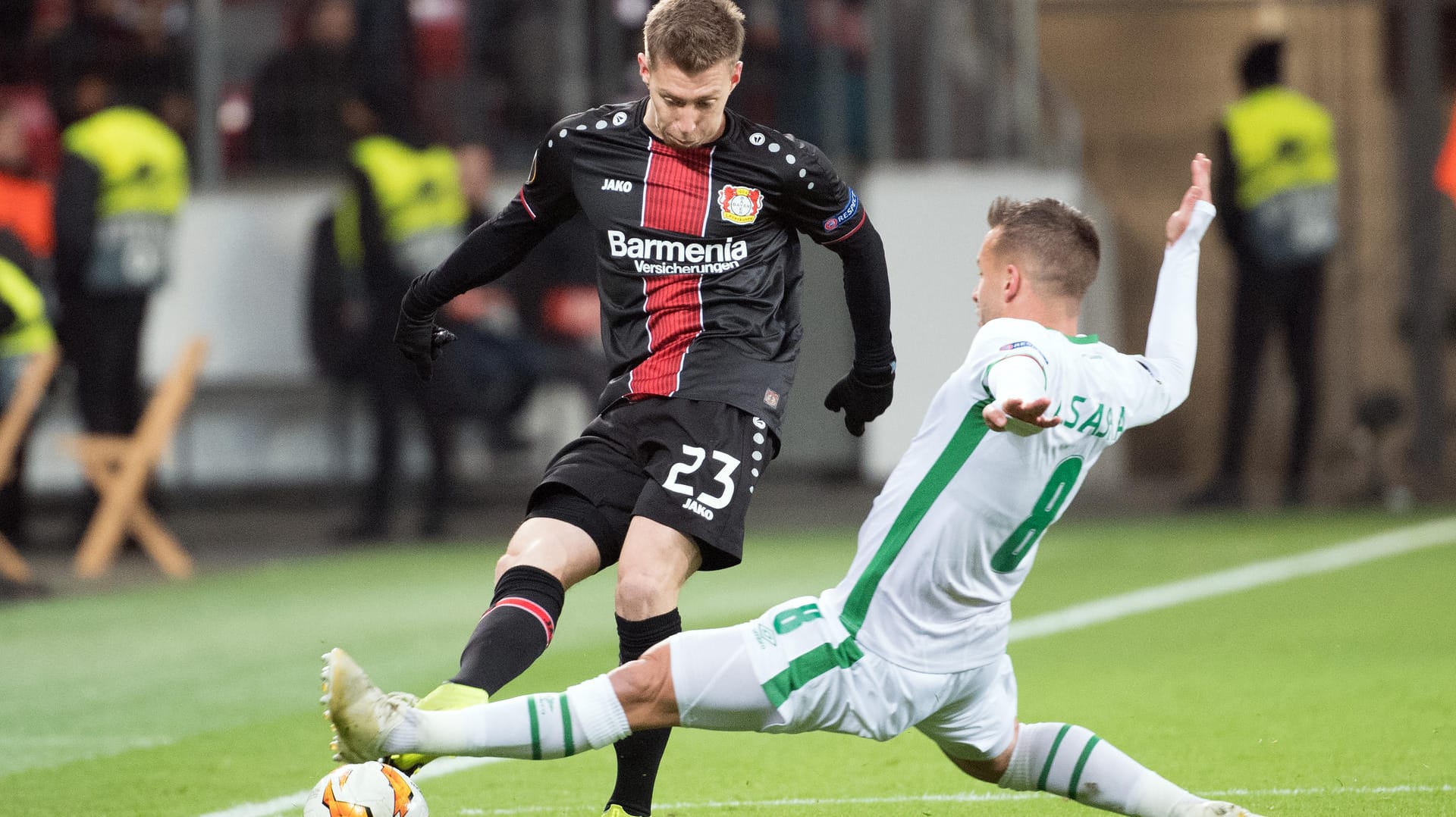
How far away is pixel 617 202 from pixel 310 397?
30.4 feet

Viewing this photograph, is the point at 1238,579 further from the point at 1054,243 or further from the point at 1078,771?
the point at 1054,243

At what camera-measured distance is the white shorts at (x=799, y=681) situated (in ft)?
12.1

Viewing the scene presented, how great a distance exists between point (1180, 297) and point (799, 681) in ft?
3.66

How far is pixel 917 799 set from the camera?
474 centimetres

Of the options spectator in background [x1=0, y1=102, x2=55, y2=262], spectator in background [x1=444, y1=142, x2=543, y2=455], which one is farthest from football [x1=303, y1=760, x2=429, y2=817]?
spectator in background [x1=444, y1=142, x2=543, y2=455]

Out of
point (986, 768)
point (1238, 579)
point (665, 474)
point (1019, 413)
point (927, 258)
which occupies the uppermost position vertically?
point (1019, 413)

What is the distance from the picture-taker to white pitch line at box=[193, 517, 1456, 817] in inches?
307

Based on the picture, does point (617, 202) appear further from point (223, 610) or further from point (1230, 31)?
point (1230, 31)

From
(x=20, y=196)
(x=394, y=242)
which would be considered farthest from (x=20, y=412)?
(x=394, y=242)

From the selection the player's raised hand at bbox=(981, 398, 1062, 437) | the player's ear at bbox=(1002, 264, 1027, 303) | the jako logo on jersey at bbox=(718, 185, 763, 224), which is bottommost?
the player's raised hand at bbox=(981, 398, 1062, 437)

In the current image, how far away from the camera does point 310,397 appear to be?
43.8 ft

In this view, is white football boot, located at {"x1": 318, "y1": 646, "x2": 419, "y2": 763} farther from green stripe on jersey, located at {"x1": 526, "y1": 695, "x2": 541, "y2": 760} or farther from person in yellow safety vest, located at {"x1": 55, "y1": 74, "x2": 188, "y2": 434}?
person in yellow safety vest, located at {"x1": 55, "y1": 74, "x2": 188, "y2": 434}

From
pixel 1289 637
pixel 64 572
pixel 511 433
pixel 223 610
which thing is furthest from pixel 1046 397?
pixel 511 433

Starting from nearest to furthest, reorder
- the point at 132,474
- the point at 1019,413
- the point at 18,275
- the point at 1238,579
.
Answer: the point at 1019,413 → the point at 1238,579 → the point at 18,275 → the point at 132,474
